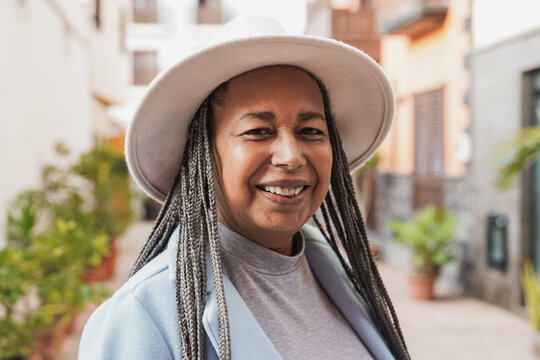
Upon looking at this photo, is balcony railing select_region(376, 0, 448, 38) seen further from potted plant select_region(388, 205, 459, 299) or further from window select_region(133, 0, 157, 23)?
window select_region(133, 0, 157, 23)

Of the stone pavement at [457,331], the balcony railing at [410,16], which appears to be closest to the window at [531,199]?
the stone pavement at [457,331]

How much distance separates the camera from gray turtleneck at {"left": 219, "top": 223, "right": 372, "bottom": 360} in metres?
1.18

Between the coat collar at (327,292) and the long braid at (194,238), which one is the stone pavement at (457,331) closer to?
the coat collar at (327,292)

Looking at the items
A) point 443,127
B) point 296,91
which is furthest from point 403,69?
point 296,91

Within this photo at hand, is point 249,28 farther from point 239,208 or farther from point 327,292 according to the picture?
point 327,292

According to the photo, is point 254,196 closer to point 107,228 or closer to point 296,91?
point 296,91

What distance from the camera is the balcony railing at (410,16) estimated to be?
7605 mm

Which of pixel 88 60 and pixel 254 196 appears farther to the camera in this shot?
pixel 88 60

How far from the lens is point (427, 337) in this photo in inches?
213

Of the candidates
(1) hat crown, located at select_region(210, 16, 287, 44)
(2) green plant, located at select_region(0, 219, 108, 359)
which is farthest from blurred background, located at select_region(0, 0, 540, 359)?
(1) hat crown, located at select_region(210, 16, 287, 44)

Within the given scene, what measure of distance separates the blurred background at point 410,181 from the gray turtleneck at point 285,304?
2242 millimetres

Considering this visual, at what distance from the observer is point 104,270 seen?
7.88m

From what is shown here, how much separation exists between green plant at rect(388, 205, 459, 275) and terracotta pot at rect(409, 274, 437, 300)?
2.4 inches

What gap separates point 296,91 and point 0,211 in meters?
5.02
